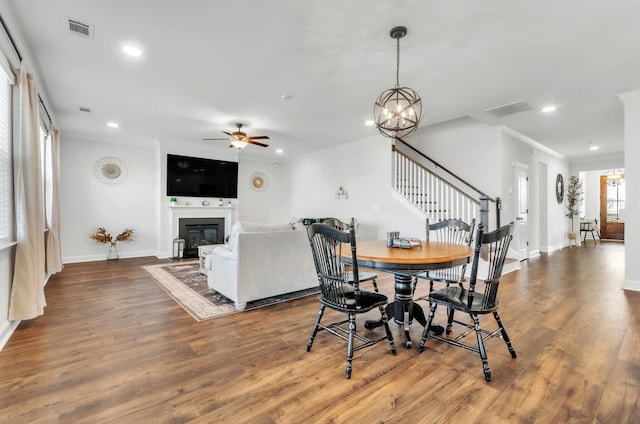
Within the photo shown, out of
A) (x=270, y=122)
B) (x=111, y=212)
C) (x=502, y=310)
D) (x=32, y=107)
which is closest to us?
(x=32, y=107)

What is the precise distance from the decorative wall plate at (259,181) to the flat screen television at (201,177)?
78 cm

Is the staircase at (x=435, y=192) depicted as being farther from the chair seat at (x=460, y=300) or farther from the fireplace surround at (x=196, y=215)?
the fireplace surround at (x=196, y=215)

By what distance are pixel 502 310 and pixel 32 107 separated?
5214 millimetres

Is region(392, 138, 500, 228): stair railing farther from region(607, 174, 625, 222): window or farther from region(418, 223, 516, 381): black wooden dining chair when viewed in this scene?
region(607, 174, 625, 222): window

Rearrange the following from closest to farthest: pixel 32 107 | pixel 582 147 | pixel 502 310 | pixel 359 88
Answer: pixel 32 107 < pixel 502 310 < pixel 359 88 < pixel 582 147

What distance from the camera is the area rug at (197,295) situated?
3.30 meters

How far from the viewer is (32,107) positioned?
9.89 feet

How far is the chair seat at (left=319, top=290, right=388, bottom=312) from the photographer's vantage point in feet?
7.11

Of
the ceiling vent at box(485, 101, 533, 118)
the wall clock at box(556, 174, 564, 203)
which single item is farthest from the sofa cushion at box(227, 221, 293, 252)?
the wall clock at box(556, 174, 564, 203)

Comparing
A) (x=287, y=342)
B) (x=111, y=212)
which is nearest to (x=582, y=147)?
(x=287, y=342)

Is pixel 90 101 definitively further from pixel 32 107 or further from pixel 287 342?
pixel 287 342

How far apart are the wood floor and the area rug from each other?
0.50ft

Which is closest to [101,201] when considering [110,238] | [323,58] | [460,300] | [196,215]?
[110,238]

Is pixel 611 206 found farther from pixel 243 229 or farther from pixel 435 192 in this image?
pixel 243 229
